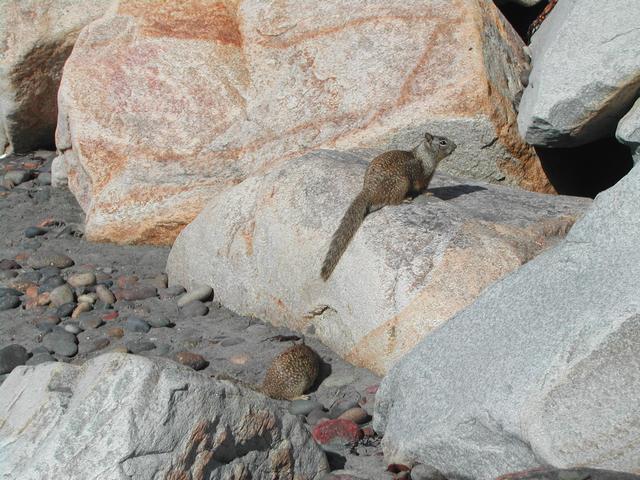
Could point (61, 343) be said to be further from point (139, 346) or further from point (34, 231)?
point (34, 231)

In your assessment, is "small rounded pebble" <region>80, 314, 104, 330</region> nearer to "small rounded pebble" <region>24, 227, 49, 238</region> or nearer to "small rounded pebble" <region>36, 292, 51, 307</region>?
"small rounded pebble" <region>36, 292, 51, 307</region>

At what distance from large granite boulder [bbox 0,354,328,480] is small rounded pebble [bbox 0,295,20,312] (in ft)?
9.66

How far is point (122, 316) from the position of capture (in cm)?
670

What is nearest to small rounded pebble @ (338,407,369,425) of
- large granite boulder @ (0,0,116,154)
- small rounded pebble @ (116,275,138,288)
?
small rounded pebble @ (116,275,138,288)

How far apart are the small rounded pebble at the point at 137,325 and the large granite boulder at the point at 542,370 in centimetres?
230

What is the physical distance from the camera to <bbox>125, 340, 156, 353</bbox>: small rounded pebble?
6129 millimetres


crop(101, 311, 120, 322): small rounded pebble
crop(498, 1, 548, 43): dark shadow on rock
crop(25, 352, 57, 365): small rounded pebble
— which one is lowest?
crop(498, 1, 548, 43): dark shadow on rock

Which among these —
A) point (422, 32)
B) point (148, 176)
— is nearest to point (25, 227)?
point (148, 176)

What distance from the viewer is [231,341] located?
623cm

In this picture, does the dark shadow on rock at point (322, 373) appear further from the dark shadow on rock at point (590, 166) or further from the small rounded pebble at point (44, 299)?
the dark shadow on rock at point (590, 166)

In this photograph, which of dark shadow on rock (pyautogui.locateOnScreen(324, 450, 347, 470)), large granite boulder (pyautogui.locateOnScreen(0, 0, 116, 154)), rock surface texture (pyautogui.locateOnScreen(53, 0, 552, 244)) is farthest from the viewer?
large granite boulder (pyautogui.locateOnScreen(0, 0, 116, 154))

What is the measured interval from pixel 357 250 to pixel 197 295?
1.47 metres

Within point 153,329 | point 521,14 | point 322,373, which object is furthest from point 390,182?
point 521,14

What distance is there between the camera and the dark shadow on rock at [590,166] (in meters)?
7.93
